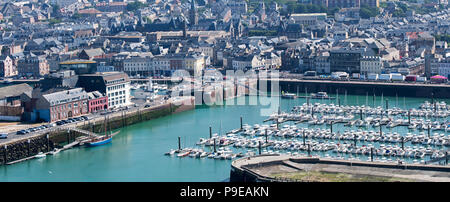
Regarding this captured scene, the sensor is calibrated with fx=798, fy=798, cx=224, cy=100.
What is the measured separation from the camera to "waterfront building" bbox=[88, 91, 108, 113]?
985 inches

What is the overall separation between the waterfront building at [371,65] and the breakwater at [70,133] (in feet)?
29.8

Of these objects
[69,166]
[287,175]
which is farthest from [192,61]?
[287,175]

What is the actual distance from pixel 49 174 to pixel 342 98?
46.1 feet

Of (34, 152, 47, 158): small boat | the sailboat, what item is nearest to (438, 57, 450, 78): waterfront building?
the sailboat

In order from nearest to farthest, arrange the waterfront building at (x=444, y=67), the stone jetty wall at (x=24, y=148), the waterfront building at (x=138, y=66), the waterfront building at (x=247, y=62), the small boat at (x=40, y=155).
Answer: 1. the stone jetty wall at (x=24, y=148)
2. the small boat at (x=40, y=155)
3. the waterfront building at (x=444, y=67)
4. the waterfront building at (x=247, y=62)
5. the waterfront building at (x=138, y=66)

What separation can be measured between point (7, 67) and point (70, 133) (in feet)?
57.0

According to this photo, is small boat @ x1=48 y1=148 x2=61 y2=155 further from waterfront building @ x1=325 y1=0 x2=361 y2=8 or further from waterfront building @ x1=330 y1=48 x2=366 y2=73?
waterfront building @ x1=325 y1=0 x2=361 y2=8

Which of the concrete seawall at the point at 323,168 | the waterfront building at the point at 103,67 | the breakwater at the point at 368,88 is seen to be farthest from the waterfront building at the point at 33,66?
the concrete seawall at the point at 323,168

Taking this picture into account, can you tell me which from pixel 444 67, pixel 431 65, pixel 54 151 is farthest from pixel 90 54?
pixel 54 151

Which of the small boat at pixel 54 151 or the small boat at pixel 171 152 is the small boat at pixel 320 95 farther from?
the small boat at pixel 54 151

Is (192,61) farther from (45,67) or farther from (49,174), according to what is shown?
(49,174)

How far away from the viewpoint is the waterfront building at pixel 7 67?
123 feet

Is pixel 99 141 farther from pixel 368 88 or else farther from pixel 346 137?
pixel 368 88
